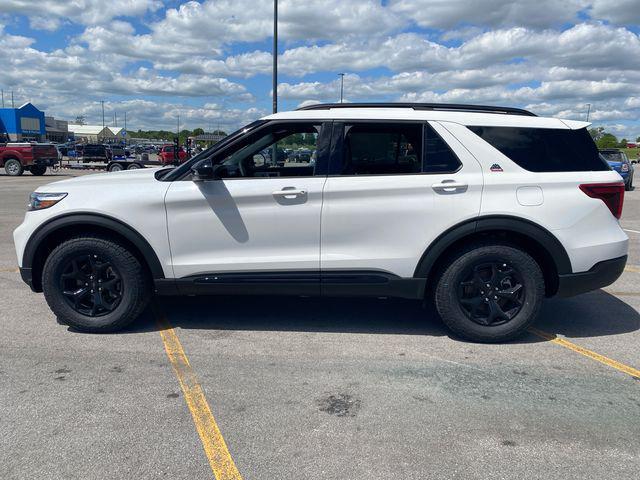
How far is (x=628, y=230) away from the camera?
10.5m

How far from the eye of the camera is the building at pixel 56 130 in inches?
4057

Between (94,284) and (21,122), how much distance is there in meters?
79.3

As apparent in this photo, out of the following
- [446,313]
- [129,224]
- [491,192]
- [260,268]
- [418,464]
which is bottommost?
[418,464]

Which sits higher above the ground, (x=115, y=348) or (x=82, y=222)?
(x=82, y=222)

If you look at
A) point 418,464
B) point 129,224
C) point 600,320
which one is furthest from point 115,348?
point 600,320

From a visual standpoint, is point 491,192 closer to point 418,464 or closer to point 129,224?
point 418,464

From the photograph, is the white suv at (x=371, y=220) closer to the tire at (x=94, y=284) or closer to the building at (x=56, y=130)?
the tire at (x=94, y=284)

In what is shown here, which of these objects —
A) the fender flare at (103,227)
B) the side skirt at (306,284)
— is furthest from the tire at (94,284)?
the side skirt at (306,284)

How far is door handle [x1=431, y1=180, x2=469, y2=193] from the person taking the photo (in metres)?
4.08

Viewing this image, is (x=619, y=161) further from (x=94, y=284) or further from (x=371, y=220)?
(x=94, y=284)

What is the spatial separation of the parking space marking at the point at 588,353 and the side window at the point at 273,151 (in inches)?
95.3

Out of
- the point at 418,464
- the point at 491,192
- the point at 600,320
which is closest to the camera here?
the point at 418,464

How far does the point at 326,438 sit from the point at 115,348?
2.07m

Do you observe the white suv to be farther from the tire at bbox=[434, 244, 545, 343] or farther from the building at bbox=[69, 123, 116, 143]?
the building at bbox=[69, 123, 116, 143]
